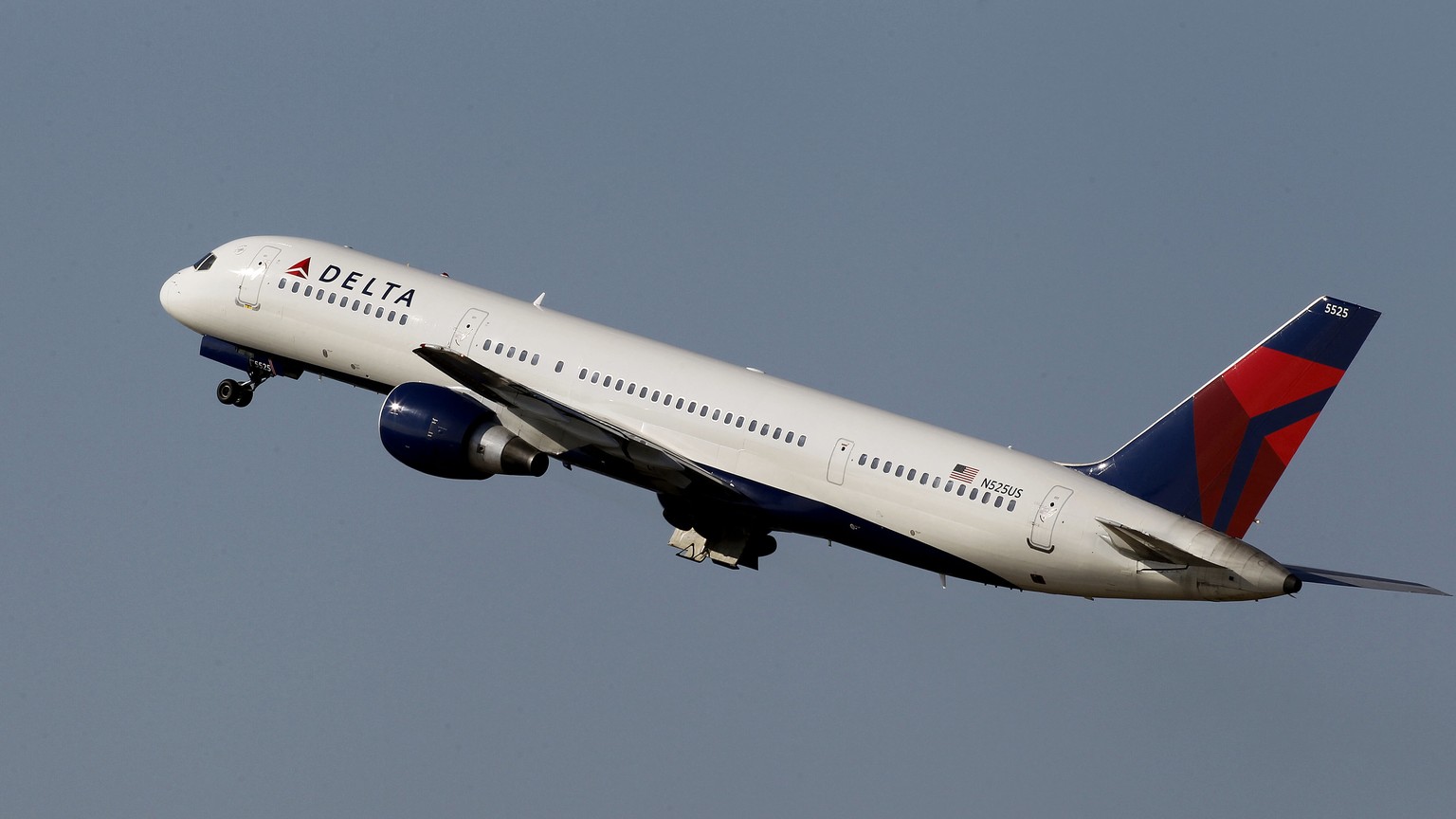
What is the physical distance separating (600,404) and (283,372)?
10.2 metres

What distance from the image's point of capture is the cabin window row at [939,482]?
54219mm

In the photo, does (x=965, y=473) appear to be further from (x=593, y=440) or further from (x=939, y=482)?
(x=593, y=440)

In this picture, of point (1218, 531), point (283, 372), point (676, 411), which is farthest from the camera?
point (283, 372)

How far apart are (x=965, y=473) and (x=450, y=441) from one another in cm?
1175

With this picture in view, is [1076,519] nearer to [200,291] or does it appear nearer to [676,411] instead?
[676,411]

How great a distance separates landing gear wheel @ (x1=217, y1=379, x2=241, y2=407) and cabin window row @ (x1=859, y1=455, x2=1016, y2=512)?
1869 cm

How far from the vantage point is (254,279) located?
63.1 m

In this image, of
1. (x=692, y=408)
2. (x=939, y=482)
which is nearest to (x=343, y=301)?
(x=692, y=408)

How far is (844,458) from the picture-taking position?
55.8 meters

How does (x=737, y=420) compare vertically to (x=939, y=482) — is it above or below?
above

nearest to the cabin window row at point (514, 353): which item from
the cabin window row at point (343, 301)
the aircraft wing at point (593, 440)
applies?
the aircraft wing at point (593, 440)

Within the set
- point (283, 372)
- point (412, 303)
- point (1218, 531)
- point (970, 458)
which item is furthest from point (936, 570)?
point (283, 372)

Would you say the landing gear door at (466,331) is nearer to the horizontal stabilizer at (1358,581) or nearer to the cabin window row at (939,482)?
the cabin window row at (939,482)

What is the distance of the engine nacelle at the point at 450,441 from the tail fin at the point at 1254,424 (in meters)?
14.0
